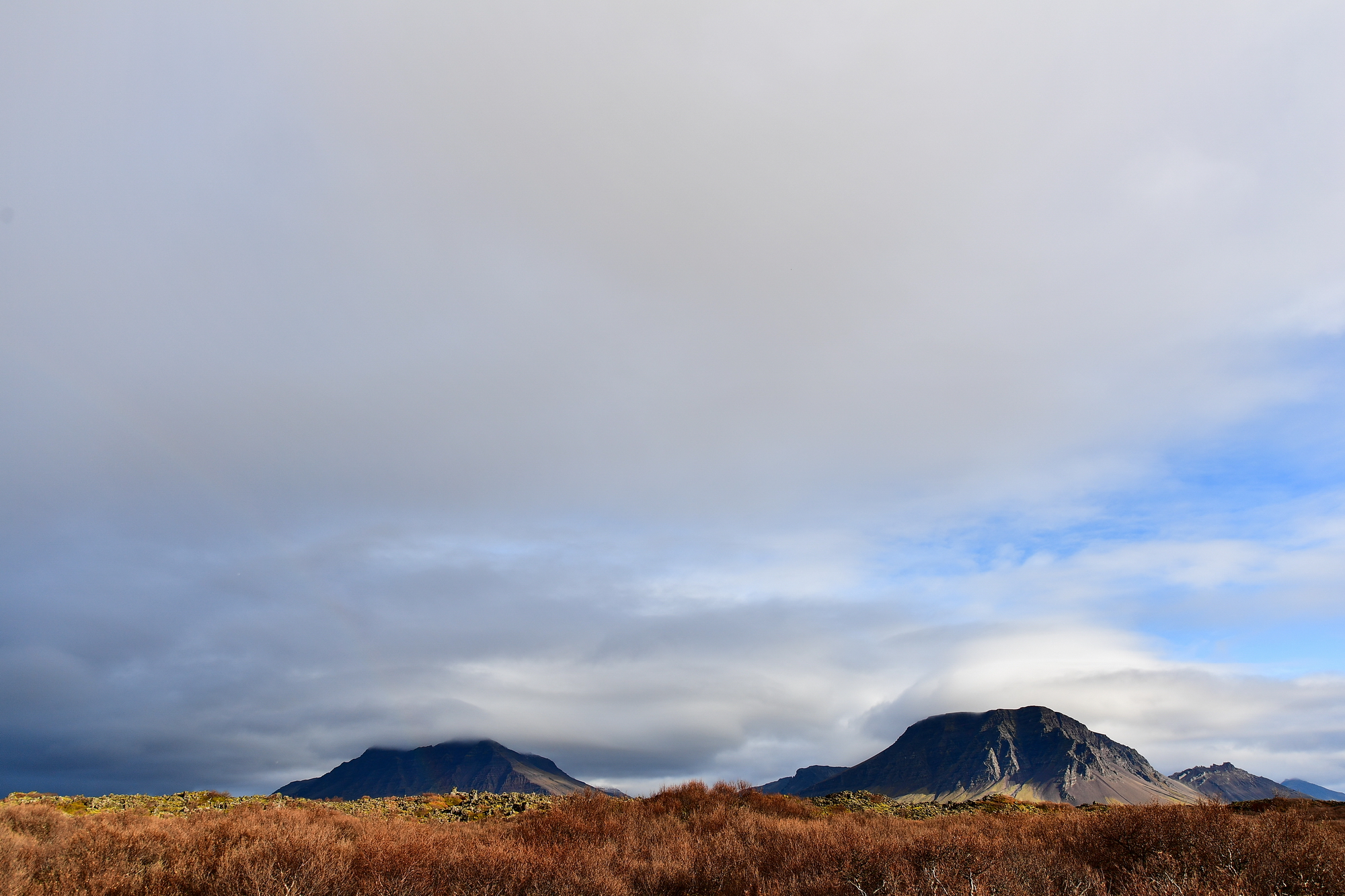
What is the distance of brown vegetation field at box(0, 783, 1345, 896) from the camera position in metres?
11.9

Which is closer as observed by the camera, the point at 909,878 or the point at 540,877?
the point at 909,878

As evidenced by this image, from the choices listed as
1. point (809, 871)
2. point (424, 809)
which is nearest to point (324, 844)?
point (809, 871)

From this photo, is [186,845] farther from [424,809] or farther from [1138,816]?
[1138,816]

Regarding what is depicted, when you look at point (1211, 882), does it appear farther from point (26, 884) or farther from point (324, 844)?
point (26, 884)

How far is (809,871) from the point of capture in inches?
530

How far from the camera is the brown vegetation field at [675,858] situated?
1191 cm

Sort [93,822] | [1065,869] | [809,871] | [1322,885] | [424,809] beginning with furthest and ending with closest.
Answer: [424,809], [93,822], [809,871], [1065,869], [1322,885]

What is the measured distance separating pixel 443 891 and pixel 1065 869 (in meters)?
11.5

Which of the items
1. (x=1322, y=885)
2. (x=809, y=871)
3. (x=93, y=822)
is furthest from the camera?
(x=93, y=822)

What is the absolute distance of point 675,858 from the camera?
52.0 feet

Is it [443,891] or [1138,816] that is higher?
[1138,816]

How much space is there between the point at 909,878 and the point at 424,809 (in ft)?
94.9

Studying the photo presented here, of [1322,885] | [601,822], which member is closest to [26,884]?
[601,822]

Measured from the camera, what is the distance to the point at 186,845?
1550 centimetres
